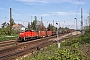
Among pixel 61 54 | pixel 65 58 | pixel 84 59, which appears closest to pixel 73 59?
pixel 65 58

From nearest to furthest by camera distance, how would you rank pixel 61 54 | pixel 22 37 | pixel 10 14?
pixel 61 54
pixel 22 37
pixel 10 14

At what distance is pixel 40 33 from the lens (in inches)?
2167

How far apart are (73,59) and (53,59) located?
92 centimetres

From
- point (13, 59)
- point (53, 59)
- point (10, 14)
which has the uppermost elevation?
point (10, 14)

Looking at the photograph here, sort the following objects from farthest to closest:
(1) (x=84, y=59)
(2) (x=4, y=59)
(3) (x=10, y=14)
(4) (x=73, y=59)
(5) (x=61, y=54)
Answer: (3) (x=10, y=14) < (2) (x=4, y=59) < (1) (x=84, y=59) < (5) (x=61, y=54) < (4) (x=73, y=59)

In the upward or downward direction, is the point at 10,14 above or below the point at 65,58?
above

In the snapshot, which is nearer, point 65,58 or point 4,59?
point 65,58

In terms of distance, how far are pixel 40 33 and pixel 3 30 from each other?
65.6ft

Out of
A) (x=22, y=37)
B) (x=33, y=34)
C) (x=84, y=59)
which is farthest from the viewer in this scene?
(x=33, y=34)

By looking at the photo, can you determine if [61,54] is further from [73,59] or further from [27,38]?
[27,38]

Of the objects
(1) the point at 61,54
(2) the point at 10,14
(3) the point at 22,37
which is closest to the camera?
(1) the point at 61,54

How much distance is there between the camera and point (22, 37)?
1652 inches

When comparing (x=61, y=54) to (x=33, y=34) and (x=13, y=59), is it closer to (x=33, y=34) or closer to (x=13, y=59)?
(x=13, y=59)

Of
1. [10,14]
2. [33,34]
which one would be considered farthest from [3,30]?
[33,34]
